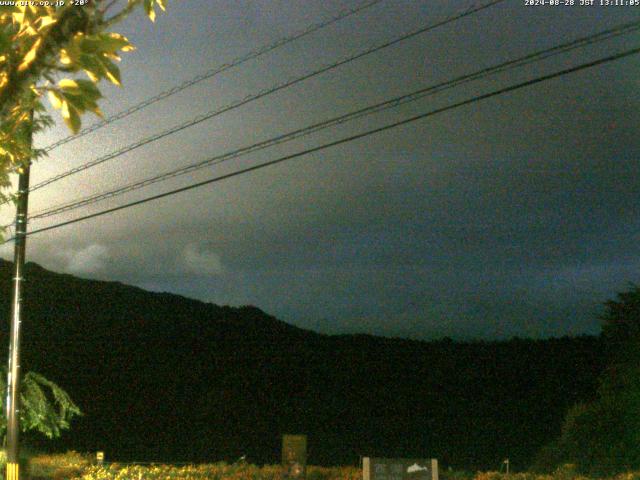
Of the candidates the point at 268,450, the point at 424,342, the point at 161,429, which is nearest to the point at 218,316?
the point at 424,342

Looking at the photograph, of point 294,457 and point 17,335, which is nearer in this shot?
point 294,457

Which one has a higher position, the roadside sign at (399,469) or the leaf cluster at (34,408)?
the leaf cluster at (34,408)

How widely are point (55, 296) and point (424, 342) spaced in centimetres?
2313

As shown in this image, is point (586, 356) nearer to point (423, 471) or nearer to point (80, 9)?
point (423, 471)

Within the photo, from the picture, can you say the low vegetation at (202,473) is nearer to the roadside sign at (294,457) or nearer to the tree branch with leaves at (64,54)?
the roadside sign at (294,457)

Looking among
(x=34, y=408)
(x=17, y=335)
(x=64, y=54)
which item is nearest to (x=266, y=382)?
(x=34, y=408)

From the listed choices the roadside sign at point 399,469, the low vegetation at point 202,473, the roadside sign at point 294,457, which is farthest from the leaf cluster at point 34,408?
the roadside sign at point 399,469

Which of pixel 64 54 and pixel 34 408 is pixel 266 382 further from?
pixel 64 54

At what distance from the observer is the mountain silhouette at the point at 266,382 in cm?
3288

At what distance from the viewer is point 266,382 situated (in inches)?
1725

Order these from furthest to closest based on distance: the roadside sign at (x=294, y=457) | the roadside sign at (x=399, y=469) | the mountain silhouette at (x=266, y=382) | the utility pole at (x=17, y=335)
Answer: the mountain silhouette at (x=266, y=382), the utility pole at (x=17, y=335), the roadside sign at (x=294, y=457), the roadside sign at (x=399, y=469)

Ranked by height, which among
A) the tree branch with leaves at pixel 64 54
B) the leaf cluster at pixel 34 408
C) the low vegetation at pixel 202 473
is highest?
the tree branch with leaves at pixel 64 54

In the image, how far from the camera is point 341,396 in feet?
138

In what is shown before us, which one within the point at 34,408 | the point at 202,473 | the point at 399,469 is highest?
the point at 34,408
